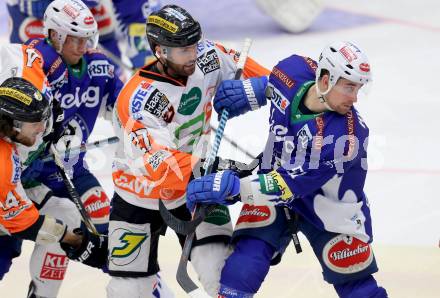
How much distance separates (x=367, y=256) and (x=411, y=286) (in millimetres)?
987

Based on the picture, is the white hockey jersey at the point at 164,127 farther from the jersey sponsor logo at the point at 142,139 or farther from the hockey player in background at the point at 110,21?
the hockey player in background at the point at 110,21

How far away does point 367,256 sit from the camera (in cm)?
431

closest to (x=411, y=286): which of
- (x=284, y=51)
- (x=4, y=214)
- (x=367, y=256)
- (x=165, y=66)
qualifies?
(x=367, y=256)

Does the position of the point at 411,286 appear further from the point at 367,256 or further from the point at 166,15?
the point at 166,15

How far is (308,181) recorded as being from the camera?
4.09m

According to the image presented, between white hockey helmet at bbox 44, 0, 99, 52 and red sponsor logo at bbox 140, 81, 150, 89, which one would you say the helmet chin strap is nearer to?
red sponsor logo at bbox 140, 81, 150, 89

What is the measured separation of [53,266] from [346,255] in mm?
1249

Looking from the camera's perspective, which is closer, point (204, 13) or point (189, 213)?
point (189, 213)

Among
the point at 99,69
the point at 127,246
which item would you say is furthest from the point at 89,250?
the point at 99,69

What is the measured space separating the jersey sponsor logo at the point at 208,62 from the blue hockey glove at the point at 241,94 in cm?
8

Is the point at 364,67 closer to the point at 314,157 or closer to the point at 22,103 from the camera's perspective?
the point at 314,157

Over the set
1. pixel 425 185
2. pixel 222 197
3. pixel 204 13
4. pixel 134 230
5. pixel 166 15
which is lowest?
pixel 204 13

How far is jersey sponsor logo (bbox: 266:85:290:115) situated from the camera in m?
4.29

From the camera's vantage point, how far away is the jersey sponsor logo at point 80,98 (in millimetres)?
4785
